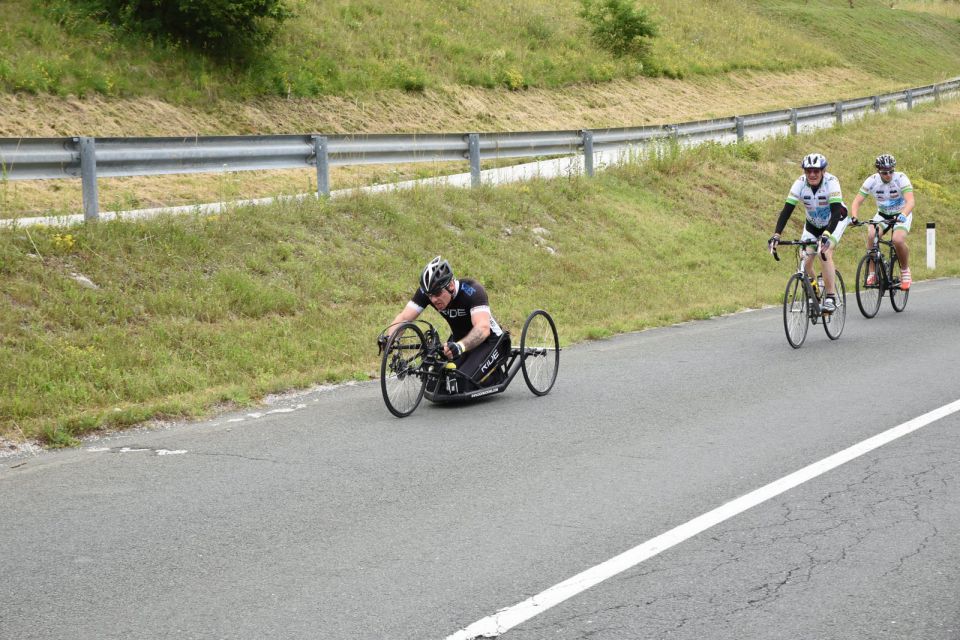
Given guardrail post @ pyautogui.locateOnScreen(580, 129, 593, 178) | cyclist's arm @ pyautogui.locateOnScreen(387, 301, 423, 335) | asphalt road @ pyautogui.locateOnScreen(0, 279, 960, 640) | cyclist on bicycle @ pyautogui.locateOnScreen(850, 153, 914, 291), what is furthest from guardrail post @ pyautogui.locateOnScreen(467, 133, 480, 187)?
cyclist's arm @ pyautogui.locateOnScreen(387, 301, 423, 335)

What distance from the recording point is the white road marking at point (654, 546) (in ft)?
15.0

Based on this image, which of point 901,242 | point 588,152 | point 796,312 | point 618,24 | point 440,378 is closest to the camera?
point 440,378

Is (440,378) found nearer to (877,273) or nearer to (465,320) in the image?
(465,320)

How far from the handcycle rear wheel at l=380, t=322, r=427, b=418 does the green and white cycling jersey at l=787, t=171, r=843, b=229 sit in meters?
6.09

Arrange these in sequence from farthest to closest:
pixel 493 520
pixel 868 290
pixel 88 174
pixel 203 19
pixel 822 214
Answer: pixel 203 19 → pixel 868 290 → pixel 822 214 → pixel 88 174 → pixel 493 520

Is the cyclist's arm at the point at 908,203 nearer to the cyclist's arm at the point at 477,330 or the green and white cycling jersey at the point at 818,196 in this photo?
the green and white cycling jersey at the point at 818,196

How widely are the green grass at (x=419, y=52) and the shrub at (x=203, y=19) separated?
Result: 1.53ft

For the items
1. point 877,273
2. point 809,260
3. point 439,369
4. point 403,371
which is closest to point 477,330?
point 439,369

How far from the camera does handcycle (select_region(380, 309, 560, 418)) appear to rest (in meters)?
8.95

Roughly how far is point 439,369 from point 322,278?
440cm

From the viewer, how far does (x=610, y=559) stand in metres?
5.35

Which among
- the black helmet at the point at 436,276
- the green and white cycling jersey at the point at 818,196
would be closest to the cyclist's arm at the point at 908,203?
the green and white cycling jersey at the point at 818,196

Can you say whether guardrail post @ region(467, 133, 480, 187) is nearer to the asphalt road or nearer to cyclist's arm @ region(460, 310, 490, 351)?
the asphalt road

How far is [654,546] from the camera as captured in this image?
5.53 meters
